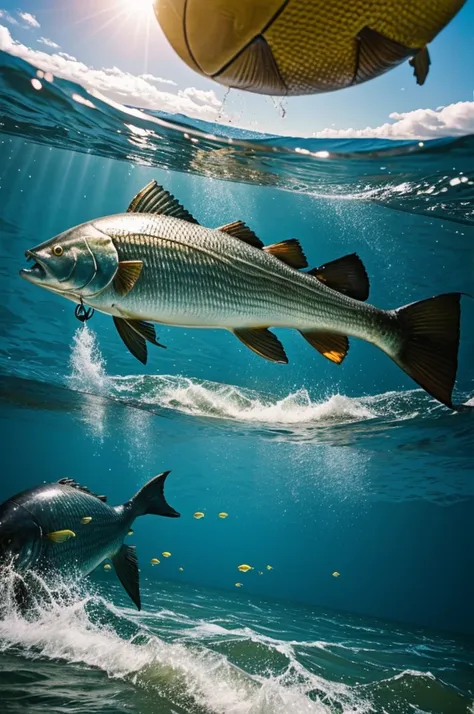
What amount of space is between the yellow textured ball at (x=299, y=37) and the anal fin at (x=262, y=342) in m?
1.50

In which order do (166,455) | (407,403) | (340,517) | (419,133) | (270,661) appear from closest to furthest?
(419,133) → (270,661) → (407,403) → (166,455) → (340,517)

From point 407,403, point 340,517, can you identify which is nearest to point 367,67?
point 407,403

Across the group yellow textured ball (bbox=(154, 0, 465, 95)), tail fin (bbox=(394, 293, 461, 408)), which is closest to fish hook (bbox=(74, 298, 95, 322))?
tail fin (bbox=(394, 293, 461, 408))

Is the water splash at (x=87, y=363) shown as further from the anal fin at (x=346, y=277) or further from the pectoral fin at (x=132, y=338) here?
the anal fin at (x=346, y=277)

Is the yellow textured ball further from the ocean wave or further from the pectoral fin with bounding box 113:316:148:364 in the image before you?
the ocean wave

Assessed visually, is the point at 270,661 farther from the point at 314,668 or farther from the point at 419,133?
the point at 419,133

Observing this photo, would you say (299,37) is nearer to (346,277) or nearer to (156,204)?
(346,277)

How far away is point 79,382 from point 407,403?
26.0 feet

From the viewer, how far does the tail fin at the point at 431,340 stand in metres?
1.80

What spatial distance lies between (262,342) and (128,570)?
2.48 metres

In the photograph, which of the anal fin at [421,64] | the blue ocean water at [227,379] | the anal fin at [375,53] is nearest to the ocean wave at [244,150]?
the blue ocean water at [227,379]

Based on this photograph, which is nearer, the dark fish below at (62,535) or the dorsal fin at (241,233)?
the dorsal fin at (241,233)

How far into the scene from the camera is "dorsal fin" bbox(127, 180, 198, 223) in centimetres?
238

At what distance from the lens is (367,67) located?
2.28ft
